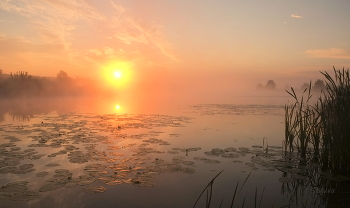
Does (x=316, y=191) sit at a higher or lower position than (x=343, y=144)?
lower

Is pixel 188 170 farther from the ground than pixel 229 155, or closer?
closer

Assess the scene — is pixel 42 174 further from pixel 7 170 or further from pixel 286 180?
pixel 286 180

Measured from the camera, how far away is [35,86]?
5166 centimetres

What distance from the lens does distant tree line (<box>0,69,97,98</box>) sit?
43656 mm

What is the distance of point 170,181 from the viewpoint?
6574 mm

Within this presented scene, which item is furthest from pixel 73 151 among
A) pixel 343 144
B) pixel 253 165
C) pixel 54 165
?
pixel 343 144

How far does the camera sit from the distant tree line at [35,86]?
43656mm

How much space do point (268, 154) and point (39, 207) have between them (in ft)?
28.6

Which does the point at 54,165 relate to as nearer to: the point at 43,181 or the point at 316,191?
the point at 43,181

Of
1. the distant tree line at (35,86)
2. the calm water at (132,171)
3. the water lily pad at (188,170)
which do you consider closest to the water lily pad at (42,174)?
the calm water at (132,171)

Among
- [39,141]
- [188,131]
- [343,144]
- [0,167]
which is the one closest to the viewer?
[343,144]

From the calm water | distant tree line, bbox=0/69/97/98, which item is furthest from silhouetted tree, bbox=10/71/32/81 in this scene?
the calm water

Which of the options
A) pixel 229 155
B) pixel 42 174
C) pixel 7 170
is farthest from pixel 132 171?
pixel 229 155

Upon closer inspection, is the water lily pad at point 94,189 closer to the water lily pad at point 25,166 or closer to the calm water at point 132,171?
the calm water at point 132,171
